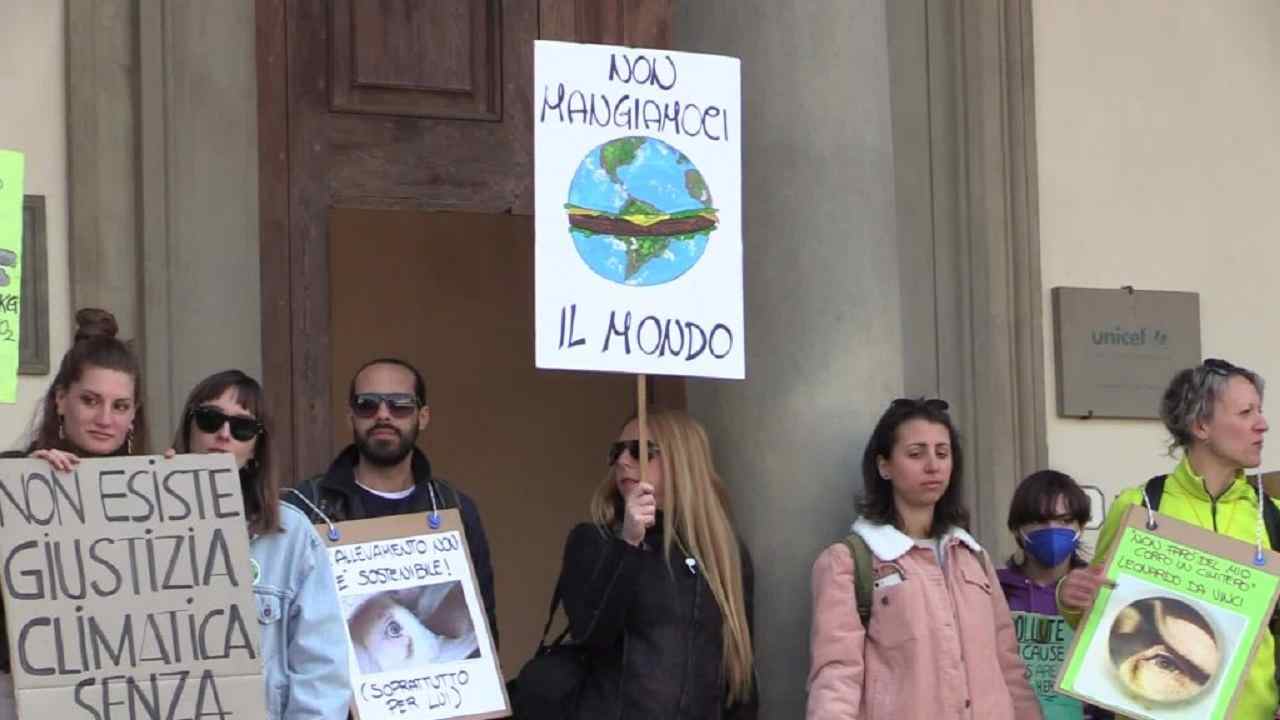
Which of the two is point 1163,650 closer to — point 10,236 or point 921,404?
point 921,404

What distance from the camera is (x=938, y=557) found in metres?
6.95

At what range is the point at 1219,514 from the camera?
6.64 m

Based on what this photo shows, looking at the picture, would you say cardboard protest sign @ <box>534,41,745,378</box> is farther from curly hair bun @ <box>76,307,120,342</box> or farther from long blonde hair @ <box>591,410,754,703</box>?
curly hair bun @ <box>76,307,120,342</box>

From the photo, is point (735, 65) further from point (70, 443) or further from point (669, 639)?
point (70, 443)

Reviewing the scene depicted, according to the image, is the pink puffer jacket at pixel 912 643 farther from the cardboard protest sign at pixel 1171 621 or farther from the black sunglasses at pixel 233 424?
the black sunglasses at pixel 233 424

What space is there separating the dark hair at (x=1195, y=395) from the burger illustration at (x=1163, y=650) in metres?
0.48

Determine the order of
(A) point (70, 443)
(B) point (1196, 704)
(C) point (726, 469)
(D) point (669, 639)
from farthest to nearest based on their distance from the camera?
(C) point (726, 469), (D) point (669, 639), (B) point (1196, 704), (A) point (70, 443)

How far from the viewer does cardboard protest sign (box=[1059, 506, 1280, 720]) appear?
21.1 ft

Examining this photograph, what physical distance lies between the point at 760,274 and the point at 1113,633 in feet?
5.65

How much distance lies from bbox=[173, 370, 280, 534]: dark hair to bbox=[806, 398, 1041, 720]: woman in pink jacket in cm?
168

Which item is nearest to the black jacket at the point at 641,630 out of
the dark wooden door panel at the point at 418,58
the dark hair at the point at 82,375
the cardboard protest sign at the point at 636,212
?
the cardboard protest sign at the point at 636,212

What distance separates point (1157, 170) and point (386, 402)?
3.55m

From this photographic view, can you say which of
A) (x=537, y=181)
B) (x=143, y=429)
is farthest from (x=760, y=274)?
(x=143, y=429)

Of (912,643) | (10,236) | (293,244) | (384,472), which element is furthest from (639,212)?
(10,236)
